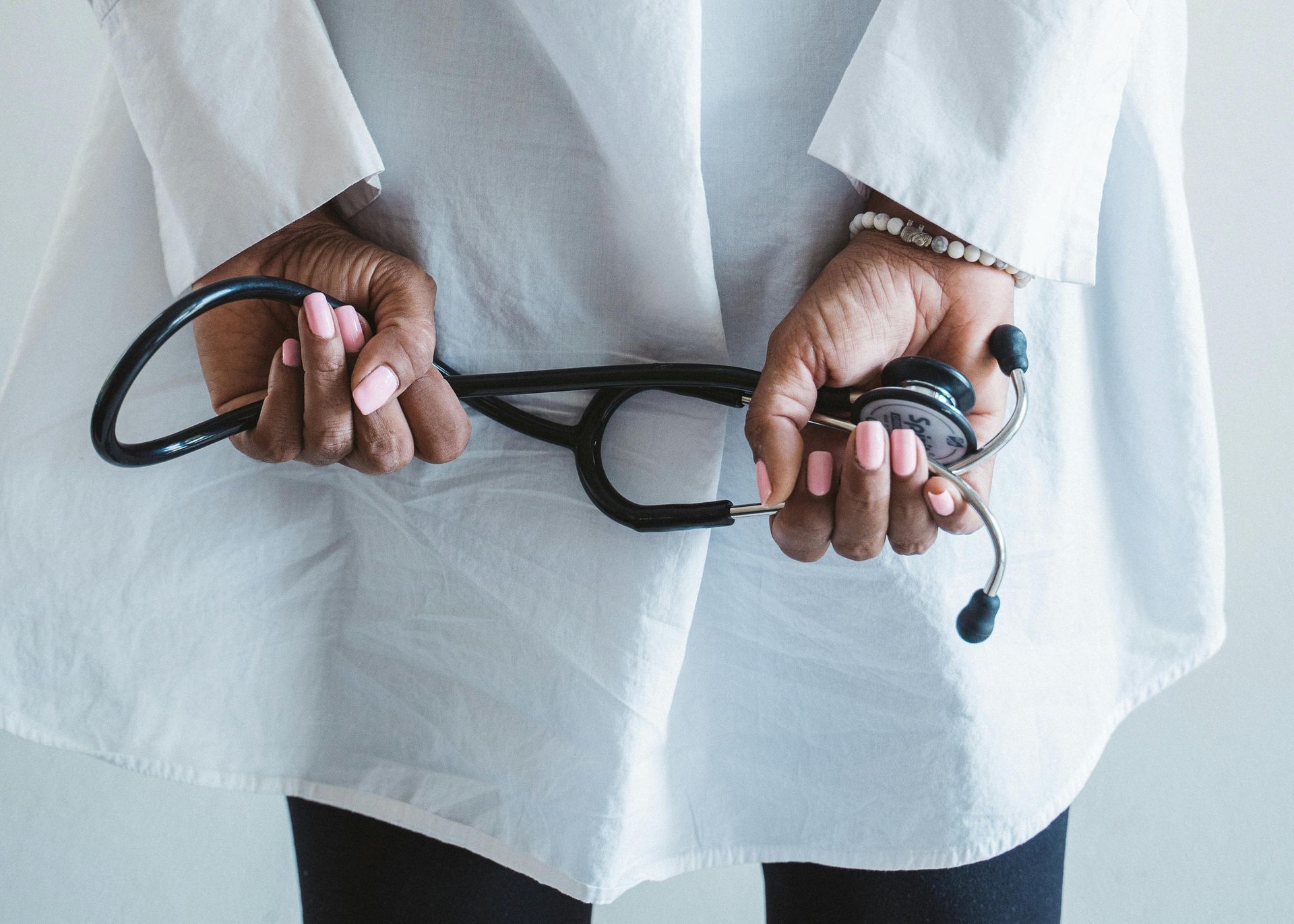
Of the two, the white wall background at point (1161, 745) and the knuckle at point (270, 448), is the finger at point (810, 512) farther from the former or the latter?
the white wall background at point (1161, 745)

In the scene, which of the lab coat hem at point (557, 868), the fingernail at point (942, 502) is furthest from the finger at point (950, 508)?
the lab coat hem at point (557, 868)

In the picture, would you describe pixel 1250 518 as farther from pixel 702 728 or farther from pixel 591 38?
pixel 591 38

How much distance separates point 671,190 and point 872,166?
9 cm

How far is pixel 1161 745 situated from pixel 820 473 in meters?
0.81

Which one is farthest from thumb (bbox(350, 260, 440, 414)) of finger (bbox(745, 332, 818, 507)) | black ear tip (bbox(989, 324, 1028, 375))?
black ear tip (bbox(989, 324, 1028, 375))

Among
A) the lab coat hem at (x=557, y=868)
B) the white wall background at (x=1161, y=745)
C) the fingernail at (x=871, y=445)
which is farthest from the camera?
the white wall background at (x=1161, y=745)

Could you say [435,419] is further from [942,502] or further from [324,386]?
[942,502]

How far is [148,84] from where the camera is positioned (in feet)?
1.52

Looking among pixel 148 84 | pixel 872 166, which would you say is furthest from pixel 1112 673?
pixel 148 84

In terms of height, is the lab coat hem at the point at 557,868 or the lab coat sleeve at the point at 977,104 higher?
the lab coat sleeve at the point at 977,104

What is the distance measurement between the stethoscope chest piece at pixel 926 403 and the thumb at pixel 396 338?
0.66ft

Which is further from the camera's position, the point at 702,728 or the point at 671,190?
the point at 702,728

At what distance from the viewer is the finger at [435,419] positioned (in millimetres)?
455

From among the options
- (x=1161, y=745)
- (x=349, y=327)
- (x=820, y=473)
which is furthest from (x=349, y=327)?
(x=1161, y=745)
